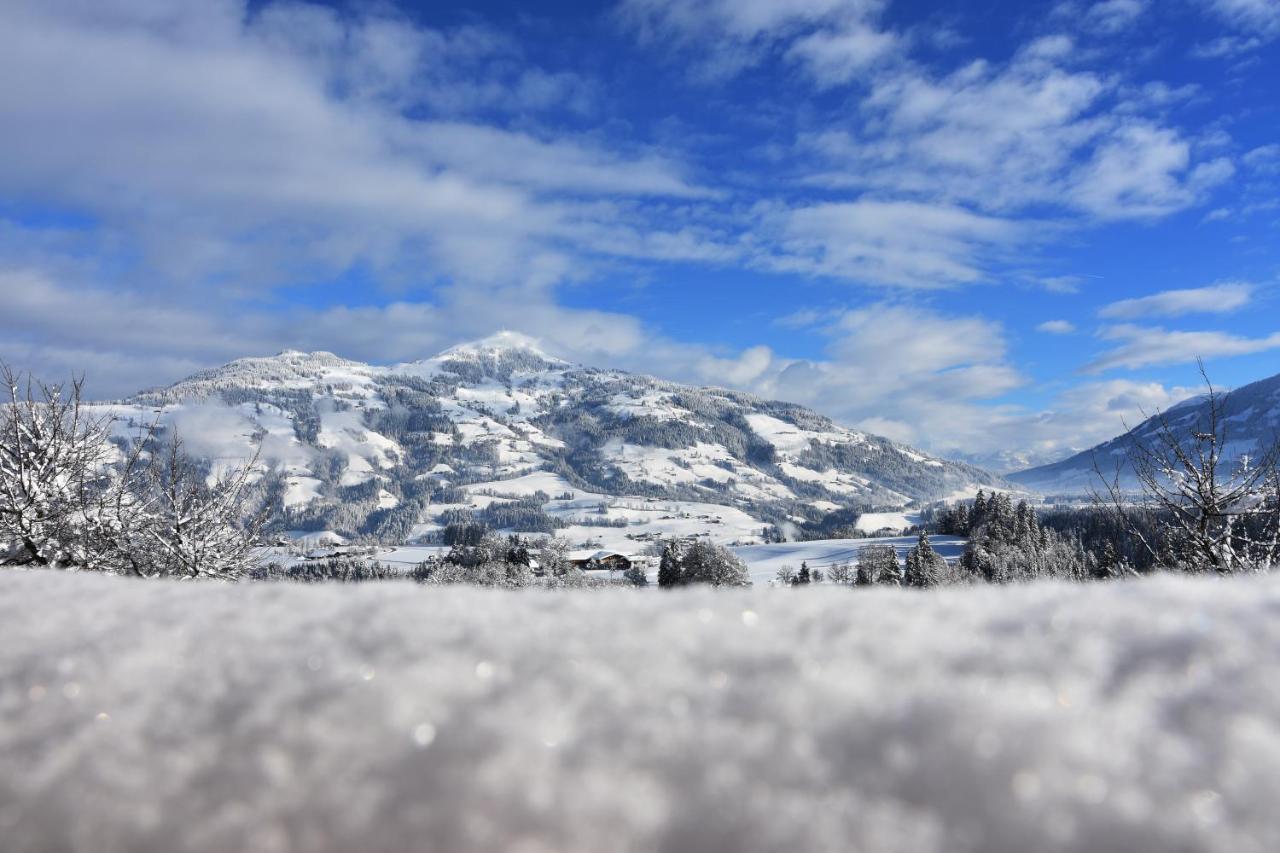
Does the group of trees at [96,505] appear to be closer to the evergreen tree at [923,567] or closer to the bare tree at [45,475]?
the bare tree at [45,475]

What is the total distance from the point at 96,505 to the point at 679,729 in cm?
1405

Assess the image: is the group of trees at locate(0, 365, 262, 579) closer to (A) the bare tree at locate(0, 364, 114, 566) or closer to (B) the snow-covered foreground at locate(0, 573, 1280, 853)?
(A) the bare tree at locate(0, 364, 114, 566)

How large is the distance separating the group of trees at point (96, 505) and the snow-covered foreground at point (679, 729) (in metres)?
9.88

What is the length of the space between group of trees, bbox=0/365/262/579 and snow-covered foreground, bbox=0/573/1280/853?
32.4 ft

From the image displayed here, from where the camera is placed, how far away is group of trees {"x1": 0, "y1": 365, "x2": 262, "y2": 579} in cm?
984

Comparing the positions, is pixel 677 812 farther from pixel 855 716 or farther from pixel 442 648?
pixel 442 648

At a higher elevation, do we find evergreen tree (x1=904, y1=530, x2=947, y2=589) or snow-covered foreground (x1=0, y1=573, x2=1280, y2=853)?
→ snow-covered foreground (x1=0, y1=573, x2=1280, y2=853)

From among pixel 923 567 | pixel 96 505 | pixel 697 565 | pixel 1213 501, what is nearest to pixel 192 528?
pixel 96 505

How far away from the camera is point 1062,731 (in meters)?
0.64

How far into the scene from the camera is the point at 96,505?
11.2 metres

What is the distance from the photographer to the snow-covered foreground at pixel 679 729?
1.90ft

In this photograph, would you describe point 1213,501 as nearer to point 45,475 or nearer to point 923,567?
point 45,475

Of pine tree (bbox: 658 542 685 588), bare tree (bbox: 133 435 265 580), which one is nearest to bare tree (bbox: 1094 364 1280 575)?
bare tree (bbox: 133 435 265 580)

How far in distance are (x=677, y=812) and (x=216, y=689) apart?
2.05 feet
